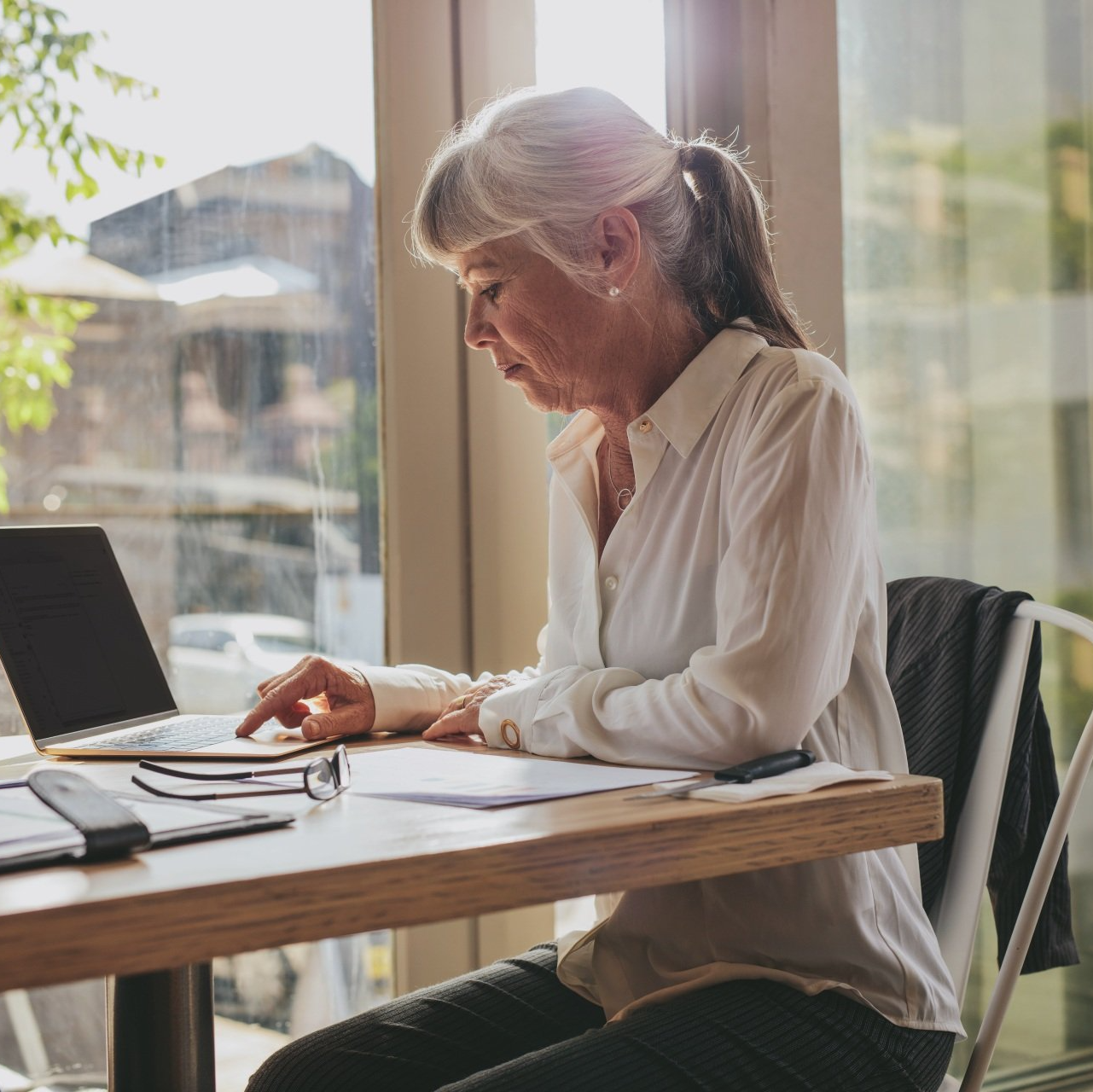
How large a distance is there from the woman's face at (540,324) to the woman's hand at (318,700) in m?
0.41

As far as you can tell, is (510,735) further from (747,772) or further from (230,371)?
(230,371)

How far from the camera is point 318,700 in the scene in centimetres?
141

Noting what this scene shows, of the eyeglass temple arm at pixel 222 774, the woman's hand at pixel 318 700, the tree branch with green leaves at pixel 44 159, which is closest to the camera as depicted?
the eyeglass temple arm at pixel 222 774

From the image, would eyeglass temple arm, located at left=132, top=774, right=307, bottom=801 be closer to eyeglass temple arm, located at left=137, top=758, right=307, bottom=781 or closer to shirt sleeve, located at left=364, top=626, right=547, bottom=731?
eyeglass temple arm, located at left=137, top=758, right=307, bottom=781

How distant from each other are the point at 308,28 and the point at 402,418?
0.64 m

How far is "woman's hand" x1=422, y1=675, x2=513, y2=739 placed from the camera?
1.26 metres

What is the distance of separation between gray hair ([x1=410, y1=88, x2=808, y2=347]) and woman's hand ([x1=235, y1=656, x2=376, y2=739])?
0.50 meters

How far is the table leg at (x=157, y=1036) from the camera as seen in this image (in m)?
1.06

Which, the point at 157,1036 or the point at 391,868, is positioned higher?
the point at 391,868

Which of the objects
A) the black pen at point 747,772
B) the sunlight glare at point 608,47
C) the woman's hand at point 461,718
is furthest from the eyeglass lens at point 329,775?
the sunlight glare at point 608,47

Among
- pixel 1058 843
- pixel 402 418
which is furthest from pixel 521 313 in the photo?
pixel 1058 843

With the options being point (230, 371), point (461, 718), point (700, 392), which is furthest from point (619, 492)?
point (230, 371)

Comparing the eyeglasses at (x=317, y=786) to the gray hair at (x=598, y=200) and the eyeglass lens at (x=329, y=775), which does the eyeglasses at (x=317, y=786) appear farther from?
the gray hair at (x=598, y=200)

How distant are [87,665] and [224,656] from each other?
519mm
